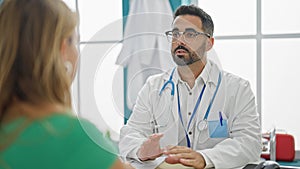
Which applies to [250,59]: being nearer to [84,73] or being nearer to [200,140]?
[200,140]

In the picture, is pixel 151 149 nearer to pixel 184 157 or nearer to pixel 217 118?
pixel 184 157

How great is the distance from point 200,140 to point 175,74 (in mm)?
275

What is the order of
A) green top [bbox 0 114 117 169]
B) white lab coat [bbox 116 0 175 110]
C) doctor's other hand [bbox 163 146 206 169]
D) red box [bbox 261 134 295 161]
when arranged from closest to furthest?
green top [bbox 0 114 117 169]
white lab coat [bbox 116 0 175 110]
doctor's other hand [bbox 163 146 206 169]
red box [bbox 261 134 295 161]

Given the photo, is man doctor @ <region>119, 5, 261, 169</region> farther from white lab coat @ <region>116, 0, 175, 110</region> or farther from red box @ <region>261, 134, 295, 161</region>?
red box @ <region>261, 134, 295, 161</region>

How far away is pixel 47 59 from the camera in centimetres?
65

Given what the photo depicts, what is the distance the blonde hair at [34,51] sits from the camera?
650mm

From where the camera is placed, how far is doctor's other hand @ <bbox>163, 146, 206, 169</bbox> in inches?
52.9

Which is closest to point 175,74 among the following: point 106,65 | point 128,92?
point 128,92

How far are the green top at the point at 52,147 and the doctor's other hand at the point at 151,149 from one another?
683 mm

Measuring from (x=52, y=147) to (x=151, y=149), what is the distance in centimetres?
75

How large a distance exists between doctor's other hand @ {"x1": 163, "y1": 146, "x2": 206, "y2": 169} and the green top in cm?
72

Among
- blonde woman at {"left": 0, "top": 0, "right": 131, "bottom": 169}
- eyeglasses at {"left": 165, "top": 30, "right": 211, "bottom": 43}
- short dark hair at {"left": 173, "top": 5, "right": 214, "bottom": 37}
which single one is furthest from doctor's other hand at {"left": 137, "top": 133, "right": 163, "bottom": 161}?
blonde woman at {"left": 0, "top": 0, "right": 131, "bottom": 169}

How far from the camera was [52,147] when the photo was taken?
631 millimetres

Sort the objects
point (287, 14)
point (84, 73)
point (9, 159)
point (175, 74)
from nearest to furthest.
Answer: point (9, 159)
point (84, 73)
point (175, 74)
point (287, 14)
